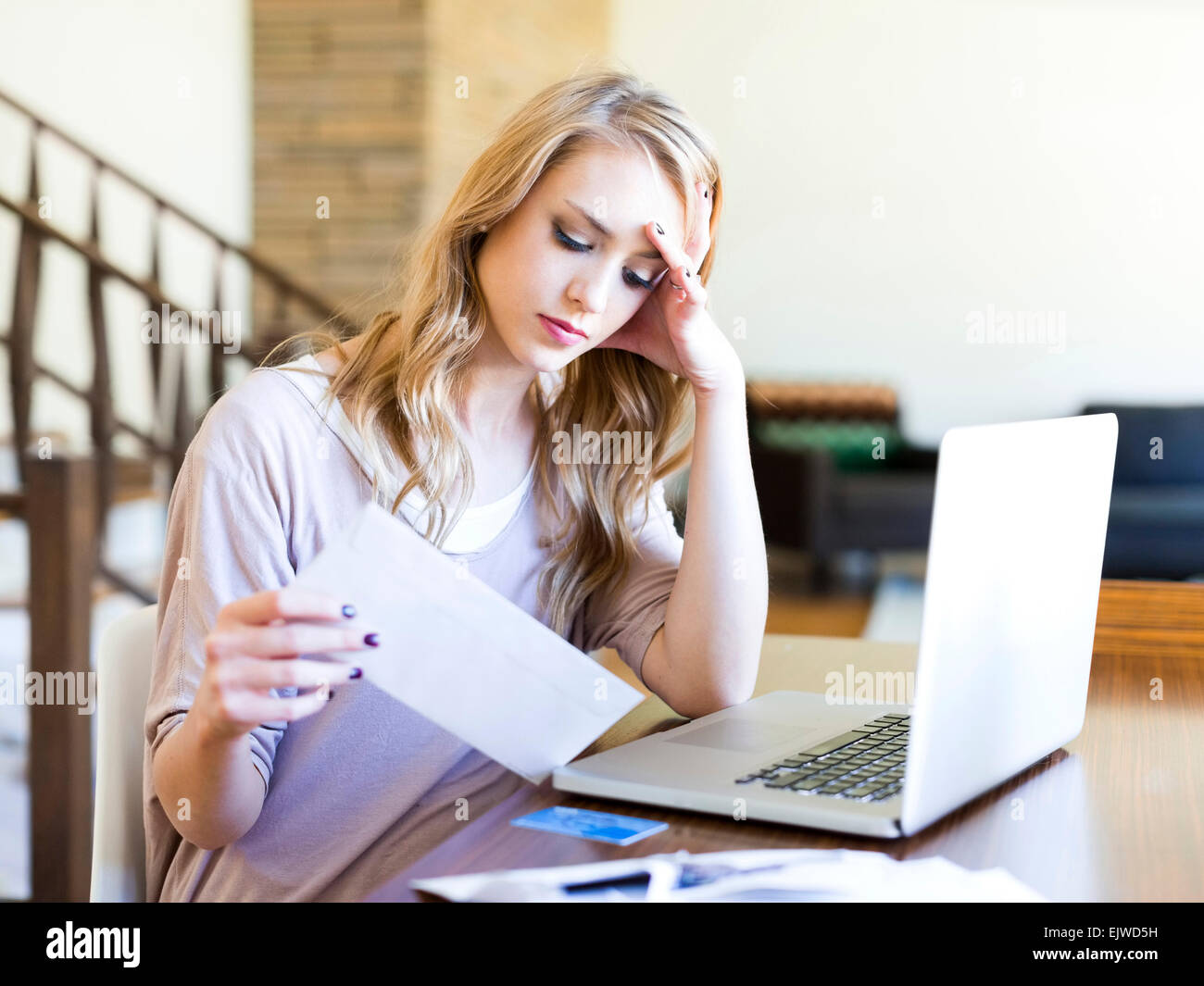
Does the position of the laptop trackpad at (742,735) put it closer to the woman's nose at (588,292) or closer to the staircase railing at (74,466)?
the woman's nose at (588,292)

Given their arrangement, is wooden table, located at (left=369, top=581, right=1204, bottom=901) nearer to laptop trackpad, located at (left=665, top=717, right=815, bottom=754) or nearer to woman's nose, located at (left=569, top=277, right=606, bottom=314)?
laptop trackpad, located at (left=665, top=717, right=815, bottom=754)

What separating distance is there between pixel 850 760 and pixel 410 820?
375mm

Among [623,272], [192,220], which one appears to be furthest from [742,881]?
[192,220]

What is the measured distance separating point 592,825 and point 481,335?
1.80 ft

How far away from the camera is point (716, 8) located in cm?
639

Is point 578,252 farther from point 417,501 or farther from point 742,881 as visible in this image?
point 742,881

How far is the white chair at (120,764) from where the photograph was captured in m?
1.03

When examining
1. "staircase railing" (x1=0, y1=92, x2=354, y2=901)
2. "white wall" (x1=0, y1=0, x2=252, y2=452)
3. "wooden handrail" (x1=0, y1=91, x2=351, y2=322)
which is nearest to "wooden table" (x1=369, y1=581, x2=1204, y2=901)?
"staircase railing" (x1=0, y1=92, x2=354, y2=901)

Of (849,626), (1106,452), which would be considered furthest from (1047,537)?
(849,626)

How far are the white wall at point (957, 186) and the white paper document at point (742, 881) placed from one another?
5.64 m

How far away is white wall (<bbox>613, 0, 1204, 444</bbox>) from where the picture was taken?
6.14 metres

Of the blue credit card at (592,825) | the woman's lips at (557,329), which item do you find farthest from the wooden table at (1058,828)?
the woman's lips at (557,329)

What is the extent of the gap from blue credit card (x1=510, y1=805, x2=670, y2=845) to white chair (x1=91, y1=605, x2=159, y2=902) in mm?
421
